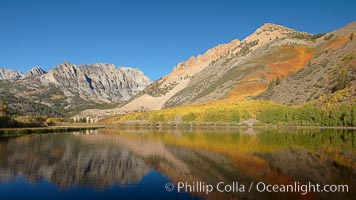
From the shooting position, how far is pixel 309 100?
184375 mm

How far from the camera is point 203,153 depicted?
58875 millimetres

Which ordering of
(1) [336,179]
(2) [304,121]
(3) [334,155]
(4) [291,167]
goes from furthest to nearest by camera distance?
(2) [304,121] < (3) [334,155] < (4) [291,167] < (1) [336,179]

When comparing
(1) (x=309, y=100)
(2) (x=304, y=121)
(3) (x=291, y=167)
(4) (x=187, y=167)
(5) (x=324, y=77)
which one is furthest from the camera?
(5) (x=324, y=77)

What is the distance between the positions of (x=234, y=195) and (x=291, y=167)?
51.2 feet

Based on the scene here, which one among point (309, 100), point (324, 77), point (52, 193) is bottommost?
point (52, 193)

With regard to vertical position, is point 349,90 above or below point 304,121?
above

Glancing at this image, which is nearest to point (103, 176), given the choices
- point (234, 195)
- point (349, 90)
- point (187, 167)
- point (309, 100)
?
point (187, 167)

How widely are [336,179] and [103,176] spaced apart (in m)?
24.4

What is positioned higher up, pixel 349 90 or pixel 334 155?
pixel 349 90

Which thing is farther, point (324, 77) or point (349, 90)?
point (324, 77)

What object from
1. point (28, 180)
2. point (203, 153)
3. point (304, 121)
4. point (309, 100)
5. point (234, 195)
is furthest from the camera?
point (309, 100)

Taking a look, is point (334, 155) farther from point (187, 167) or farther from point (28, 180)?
point (28, 180)

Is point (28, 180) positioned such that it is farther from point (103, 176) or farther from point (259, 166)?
point (259, 166)

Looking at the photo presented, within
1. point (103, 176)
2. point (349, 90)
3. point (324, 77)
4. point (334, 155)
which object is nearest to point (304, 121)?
point (349, 90)
